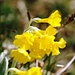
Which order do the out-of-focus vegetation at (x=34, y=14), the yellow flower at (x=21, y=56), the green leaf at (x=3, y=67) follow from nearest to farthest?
the yellow flower at (x=21, y=56), the green leaf at (x=3, y=67), the out-of-focus vegetation at (x=34, y=14)

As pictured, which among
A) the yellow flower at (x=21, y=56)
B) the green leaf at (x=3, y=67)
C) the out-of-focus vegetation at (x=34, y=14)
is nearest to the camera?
the yellow flower at (x=21, y=56)

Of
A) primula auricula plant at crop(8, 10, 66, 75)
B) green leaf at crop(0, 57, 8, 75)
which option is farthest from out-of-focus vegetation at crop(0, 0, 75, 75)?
primula auricula plant at crop(8, 10, 66, 75)

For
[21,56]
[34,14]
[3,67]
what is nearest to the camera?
[21,56]

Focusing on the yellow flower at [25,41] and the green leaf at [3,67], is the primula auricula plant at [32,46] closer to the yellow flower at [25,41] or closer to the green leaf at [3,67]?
the yellow flower at [25,41]

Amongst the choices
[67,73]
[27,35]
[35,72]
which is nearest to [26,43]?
[27,35]

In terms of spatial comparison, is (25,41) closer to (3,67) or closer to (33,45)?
(33,45)

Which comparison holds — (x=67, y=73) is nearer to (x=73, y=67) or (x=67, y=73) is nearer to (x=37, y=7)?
(x=73, y=67)

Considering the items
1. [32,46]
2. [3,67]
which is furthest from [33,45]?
[3,67]

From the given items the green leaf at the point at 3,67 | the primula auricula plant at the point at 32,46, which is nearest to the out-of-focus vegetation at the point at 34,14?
→ the green leaf at the point at 3,67
